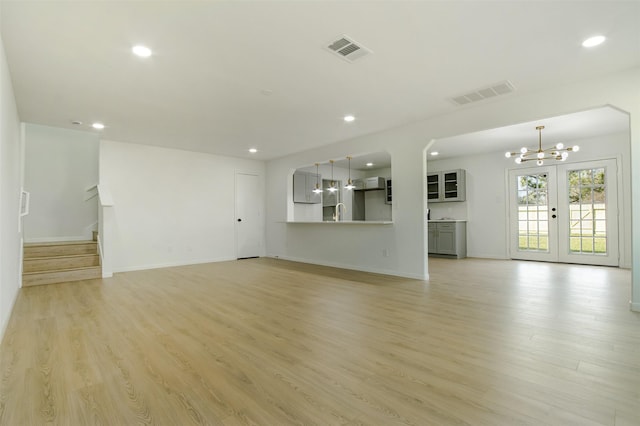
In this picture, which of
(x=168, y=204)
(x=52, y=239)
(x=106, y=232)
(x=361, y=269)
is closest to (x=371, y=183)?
(x=361, y=269)

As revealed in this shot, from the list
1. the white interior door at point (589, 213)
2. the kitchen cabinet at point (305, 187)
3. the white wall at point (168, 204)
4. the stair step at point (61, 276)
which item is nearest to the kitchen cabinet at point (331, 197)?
the kitchen cabinet at point (305, 187)

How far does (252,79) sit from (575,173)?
7039 millimetres

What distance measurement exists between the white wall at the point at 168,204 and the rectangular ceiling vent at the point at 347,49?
16.9ft

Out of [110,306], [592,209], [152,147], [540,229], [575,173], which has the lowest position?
[110,306]

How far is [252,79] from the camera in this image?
3.49 meters

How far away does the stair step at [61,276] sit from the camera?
489 centimetres

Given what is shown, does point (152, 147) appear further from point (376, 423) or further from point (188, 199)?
point (376, 423)

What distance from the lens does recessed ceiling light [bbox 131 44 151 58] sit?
2818 mm

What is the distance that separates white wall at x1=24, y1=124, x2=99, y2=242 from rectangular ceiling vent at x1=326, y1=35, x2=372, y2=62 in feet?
19.1

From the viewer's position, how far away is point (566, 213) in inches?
268

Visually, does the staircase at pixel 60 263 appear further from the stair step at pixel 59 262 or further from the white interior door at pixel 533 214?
the white interior door at pixel 533 214

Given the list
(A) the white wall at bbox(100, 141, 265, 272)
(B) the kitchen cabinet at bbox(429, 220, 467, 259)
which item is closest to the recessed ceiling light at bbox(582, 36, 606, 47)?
(B) the kitchen cabinet at bbox(429, 220, 467, 259)

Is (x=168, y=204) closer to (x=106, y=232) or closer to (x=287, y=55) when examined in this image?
(x=106, y=232)

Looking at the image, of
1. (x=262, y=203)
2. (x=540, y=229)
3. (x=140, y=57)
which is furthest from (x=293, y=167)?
(x=540, y=229)
